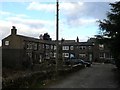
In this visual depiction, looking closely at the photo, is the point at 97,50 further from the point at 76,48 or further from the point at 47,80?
the point at 47,80

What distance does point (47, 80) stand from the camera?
88.7 ft

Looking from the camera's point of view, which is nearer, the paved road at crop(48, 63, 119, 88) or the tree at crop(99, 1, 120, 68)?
the paved road at crop(48, 63, 119, 88)

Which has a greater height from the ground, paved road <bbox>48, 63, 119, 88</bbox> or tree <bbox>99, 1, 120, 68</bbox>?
tree <bbox>99, 1, 120, 68</bbox>

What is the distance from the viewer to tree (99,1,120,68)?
35.0 metres

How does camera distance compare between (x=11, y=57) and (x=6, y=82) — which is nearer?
(x=6, y=82)

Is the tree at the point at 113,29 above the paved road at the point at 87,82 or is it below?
above

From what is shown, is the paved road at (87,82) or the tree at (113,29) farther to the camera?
the tree at (113,29)

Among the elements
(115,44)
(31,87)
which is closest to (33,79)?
(31,87)

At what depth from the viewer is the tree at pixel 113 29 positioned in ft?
115

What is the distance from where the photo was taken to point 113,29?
36.4 metres

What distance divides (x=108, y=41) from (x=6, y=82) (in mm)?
22704

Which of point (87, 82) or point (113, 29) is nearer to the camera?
point (87, 82)

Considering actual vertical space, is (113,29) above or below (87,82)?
above

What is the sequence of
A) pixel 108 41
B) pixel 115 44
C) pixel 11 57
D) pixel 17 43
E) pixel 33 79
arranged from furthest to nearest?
pixel 17 43
pixel 11 57
pixel 108 41
pixel 115 44
pixel 33 79
